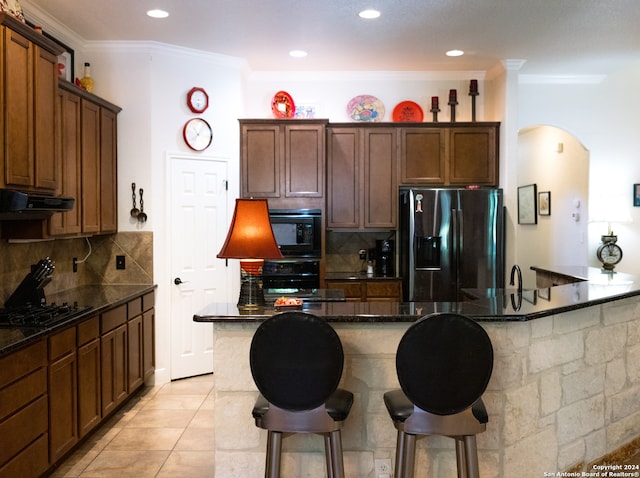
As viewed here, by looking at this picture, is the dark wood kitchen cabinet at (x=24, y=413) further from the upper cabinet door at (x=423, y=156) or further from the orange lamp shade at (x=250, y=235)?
the upper cabinet door at (x=423, y=156)

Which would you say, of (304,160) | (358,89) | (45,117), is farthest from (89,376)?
(358,89)

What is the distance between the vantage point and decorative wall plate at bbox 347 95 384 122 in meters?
5.66

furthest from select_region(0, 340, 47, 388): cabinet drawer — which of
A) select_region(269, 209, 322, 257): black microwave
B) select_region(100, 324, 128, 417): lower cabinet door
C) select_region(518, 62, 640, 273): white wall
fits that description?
select_region(518, 62, 640, 273): white wall

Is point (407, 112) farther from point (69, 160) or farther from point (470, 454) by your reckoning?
point (470, 454)

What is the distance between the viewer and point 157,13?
3.96 m

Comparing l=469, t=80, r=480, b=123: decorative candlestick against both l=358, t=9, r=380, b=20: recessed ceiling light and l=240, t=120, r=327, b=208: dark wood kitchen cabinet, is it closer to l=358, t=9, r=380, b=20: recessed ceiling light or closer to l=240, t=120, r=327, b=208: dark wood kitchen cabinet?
l=240, t=120, r=327, b=208: dark wood kitchen cabinet

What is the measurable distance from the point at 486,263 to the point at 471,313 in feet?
9.45

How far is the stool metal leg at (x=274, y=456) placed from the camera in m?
2.24

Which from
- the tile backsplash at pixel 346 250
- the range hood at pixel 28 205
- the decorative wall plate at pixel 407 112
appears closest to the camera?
the range hood at pixel 28 205

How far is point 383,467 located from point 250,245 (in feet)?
3.98

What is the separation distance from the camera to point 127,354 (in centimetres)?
Answer: 412

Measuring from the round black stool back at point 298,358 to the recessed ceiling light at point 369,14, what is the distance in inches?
104

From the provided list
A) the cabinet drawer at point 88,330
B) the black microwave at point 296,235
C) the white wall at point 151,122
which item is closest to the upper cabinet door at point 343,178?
the black microwave at point 296,235

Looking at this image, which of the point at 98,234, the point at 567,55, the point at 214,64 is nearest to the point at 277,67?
the point at 214,64
